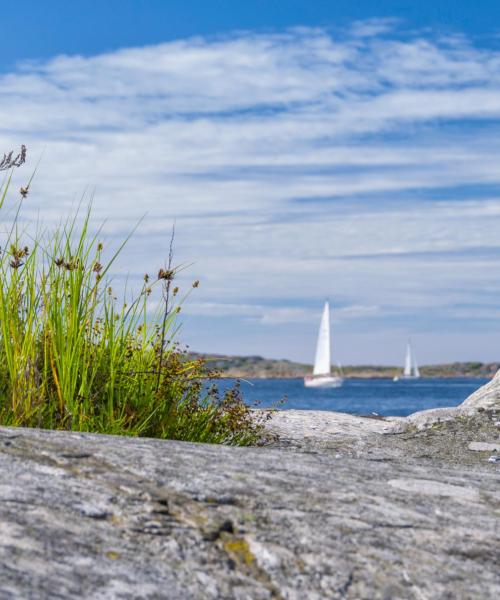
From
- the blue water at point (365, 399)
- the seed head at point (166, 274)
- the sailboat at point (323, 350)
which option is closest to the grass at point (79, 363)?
the seed head at point (166, 274)

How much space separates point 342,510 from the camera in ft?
11.4

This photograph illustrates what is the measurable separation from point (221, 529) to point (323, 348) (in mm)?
77111

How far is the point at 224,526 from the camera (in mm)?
3287

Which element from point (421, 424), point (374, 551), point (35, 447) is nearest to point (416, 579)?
point (374, 551)

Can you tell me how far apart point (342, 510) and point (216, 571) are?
0.65 m

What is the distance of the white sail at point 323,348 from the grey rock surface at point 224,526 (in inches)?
2866

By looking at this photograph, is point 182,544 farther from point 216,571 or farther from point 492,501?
point 492,501

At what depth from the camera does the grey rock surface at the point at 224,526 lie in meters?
2.97

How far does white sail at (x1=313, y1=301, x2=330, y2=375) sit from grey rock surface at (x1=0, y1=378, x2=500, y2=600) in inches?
2866

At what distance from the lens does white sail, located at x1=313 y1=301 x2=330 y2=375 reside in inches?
3054

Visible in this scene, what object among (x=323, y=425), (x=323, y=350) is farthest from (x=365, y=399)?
(x=323, y=425)

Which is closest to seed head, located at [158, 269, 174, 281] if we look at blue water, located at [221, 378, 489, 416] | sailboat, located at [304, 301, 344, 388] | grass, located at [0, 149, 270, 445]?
grass, located at [0, 149, 270, 445]

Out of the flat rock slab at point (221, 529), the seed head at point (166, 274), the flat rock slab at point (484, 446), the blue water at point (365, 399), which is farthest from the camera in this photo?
the blue water at point (365, 399)

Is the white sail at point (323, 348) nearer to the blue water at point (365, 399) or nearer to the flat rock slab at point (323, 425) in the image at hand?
the blue water at point (365, 399)
